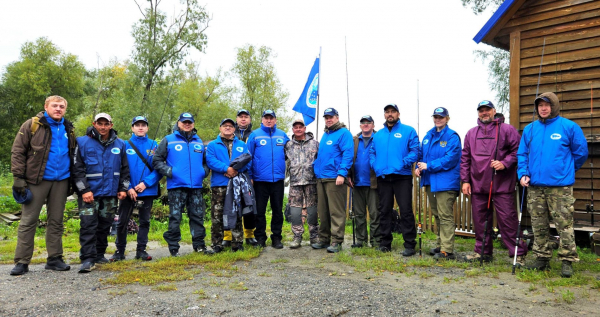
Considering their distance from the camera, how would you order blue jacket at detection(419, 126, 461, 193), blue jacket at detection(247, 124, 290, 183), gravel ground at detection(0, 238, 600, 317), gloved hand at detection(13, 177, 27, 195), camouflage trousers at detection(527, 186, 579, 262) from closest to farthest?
gravel ground at detection(0, 238, 600, 317), camouflage trousers at detection(527, 186, 579, 262), gloved hand at detection(13, 177, 27, 195), blue jacket at detection(419, 126, 461, 193), blue jacket at detection(247, 124, 290, 183)

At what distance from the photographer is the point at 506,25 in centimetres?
733

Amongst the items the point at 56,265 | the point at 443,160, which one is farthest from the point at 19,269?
the point at 443,160

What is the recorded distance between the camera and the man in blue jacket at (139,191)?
19.6 ft

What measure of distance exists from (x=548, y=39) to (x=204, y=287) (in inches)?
268

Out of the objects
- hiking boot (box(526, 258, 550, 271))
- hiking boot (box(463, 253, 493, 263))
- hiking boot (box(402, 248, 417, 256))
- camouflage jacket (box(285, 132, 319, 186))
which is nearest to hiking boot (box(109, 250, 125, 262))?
camouflage jacket (box(285, 132, 319, 186))

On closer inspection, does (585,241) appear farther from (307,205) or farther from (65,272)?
(65,272)

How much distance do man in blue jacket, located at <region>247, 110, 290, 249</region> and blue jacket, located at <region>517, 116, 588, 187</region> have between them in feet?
11.5

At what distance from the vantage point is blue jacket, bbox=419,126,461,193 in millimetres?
5770

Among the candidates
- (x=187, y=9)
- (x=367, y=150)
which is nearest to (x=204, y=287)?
(x=367, y=150)

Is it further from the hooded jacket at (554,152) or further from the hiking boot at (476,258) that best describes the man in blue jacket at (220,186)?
the hooded jacket at (554,152)

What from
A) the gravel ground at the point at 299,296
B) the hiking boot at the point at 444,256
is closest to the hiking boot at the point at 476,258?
the hiking boot at the point at 444,256

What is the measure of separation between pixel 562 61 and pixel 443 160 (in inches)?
121

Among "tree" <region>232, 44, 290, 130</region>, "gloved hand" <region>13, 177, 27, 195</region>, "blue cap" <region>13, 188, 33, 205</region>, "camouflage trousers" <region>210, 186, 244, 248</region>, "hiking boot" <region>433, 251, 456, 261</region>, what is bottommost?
"hiking boot" <region>433, 251, 456, 261</region>

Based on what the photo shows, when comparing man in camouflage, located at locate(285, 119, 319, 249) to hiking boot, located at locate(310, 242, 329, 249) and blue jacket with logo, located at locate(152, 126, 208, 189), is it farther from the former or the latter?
blue jacket with logo, located at locate(152, 126, 208, 189)
